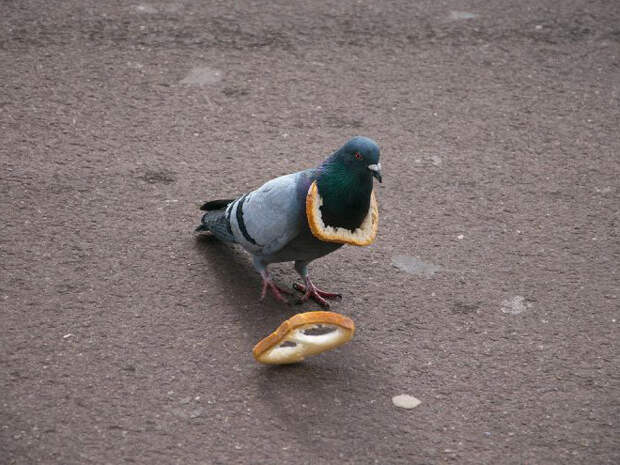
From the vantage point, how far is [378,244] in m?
4.60

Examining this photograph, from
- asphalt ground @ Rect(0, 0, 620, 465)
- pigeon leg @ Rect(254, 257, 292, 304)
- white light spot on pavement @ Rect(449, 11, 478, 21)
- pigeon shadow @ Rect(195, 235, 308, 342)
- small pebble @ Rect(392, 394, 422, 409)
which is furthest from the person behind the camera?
white light spot on pavement @ Rect(449, 11, 478, 21)

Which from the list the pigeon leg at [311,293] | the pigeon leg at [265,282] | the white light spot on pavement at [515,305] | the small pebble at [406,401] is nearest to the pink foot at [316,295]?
the pigeon leg at [311,293]

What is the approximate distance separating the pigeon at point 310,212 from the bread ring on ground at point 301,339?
15.4 inches

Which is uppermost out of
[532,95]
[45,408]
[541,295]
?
[532,95]

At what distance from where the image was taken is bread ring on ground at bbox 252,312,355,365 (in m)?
3.50

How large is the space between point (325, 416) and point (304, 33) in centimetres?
369

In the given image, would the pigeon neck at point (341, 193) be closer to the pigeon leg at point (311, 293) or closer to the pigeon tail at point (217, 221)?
the pigeon leg at point (311, 293)

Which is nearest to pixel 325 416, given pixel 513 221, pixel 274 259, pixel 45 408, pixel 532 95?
pixel 274 259

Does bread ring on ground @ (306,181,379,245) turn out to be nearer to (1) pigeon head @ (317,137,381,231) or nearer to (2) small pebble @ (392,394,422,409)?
(1) pigeon head @ (317,137,381,231)

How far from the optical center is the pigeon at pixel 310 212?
3.72 m

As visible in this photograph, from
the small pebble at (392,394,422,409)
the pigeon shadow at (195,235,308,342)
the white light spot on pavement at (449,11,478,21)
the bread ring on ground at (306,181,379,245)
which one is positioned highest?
the white light spot on pavement at (449,11,478,21)

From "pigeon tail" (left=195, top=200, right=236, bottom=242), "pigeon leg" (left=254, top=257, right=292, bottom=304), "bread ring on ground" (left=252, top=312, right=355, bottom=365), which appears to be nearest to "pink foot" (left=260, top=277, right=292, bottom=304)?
"pigeon leg" (left=254, top=257, right=292, bottom=304)

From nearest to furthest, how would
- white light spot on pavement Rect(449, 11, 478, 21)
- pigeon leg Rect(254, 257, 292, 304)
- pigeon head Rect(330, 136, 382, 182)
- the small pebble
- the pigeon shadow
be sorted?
the small pebble → pigeon head Rect(330, 136, 382, 182) → the pigeon shadow → pigeon leg Rect(254, 257, 292, 304) → white light spot on pavement Rect(449, 11, 478, 21)

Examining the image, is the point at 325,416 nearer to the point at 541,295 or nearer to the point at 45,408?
the point at 45,408
